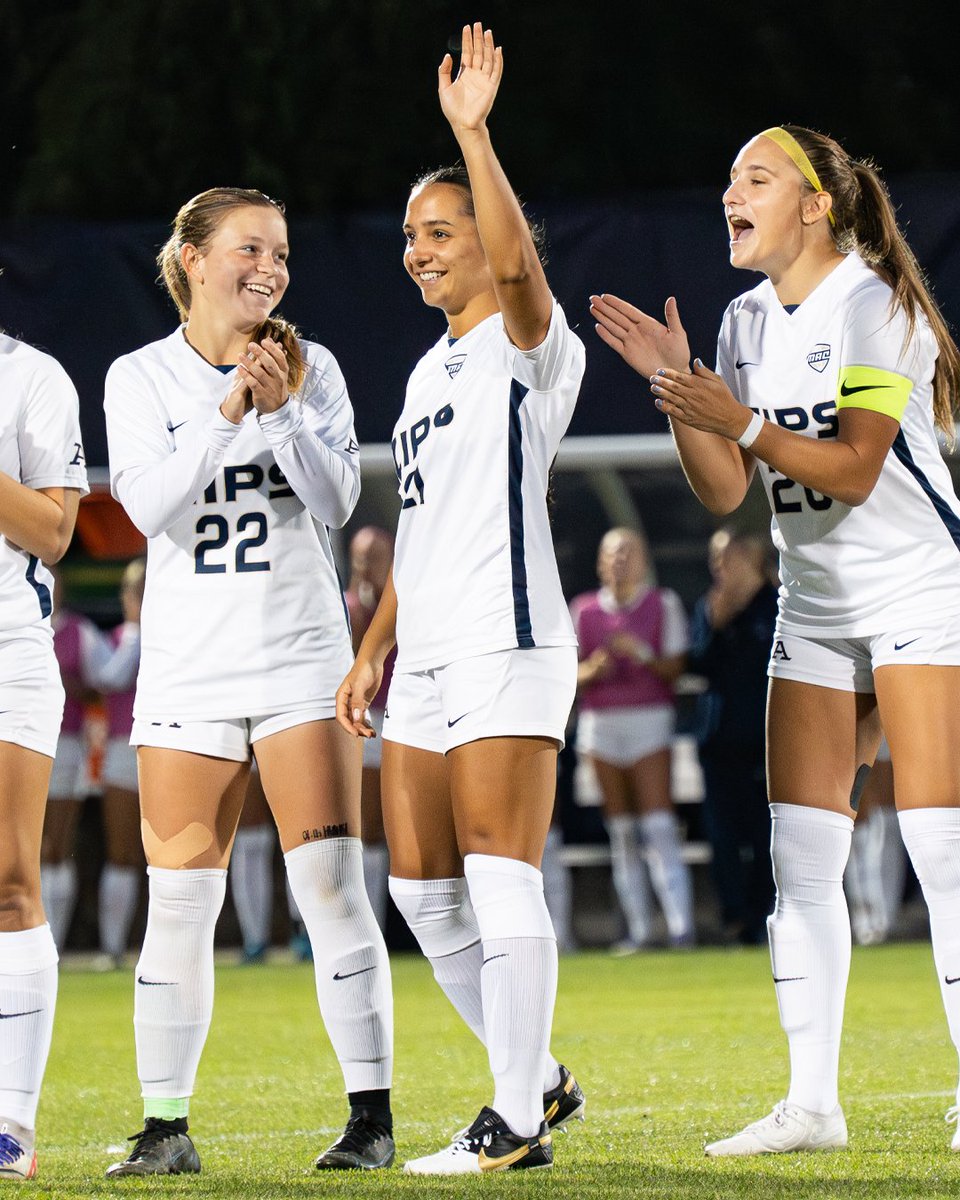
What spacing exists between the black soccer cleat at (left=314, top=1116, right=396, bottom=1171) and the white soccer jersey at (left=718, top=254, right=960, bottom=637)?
4.79 feet

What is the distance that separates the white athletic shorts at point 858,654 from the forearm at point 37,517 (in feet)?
5.35

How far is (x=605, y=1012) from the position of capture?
27.4 feet

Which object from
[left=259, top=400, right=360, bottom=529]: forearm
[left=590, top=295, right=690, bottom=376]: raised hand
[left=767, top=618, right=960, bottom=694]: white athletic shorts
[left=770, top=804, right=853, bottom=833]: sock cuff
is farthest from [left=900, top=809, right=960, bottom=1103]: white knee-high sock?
[left=259, top=400, right=360, bottom=529]: forearm

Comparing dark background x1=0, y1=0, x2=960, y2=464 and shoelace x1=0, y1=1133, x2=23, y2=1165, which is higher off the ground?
dark background x1=0, y1=0, x2=960, y2=464

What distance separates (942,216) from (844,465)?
5.67 m

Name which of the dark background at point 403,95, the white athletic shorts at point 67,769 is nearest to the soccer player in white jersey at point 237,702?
the white athletic shorts at point 67,769

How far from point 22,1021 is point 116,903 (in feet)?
22.0

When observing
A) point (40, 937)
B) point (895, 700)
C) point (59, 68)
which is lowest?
point (40, 937)

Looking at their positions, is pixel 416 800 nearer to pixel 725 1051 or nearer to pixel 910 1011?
pixel 725 1051

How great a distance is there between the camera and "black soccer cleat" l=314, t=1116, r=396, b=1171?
4.60m

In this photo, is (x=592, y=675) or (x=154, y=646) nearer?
(x=154, y=646)

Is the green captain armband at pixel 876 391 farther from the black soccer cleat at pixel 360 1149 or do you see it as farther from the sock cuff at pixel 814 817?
the black soccer cleat at pixel 360 1149

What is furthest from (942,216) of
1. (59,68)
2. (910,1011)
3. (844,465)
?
(59,68)

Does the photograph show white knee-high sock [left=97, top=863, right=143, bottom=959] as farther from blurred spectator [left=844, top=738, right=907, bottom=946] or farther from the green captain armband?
the green captain armband
